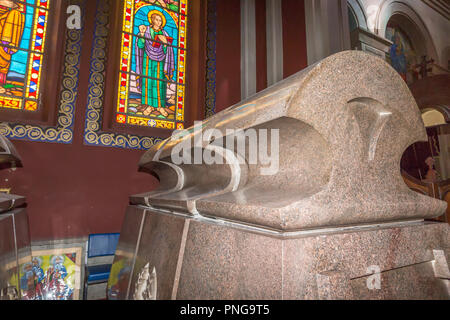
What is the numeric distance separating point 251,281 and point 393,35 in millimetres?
5633

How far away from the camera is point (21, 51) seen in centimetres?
204

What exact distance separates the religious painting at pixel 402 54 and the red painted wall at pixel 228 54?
306 cm

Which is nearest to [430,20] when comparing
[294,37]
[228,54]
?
[294,37]

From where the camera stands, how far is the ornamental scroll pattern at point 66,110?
1835 mm

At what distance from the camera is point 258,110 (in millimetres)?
794

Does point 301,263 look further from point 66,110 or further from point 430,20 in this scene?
point 430,20

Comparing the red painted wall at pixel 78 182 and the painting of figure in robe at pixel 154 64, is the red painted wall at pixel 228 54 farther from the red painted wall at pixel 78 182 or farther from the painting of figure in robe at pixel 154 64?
the red painted wall at pixel 78 182

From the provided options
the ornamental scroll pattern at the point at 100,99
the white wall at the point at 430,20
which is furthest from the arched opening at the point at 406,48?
the ornamental scroll pattern at the point at 100,99

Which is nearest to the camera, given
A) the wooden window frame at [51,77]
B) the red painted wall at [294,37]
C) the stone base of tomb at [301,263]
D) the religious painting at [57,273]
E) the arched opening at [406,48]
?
the stone base of tomb at [301,263]

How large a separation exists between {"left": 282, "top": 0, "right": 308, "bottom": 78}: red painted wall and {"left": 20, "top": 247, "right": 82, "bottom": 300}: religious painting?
262cm

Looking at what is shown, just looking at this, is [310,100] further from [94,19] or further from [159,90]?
[94,19]

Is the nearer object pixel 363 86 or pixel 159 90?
pixel 363 86

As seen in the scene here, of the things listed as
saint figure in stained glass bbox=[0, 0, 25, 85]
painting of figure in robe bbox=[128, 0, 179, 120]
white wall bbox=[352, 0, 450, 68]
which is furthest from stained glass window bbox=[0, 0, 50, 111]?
white wall bbox=[352, 0, 450, 68]

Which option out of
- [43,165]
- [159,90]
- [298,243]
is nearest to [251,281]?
[298,243]
